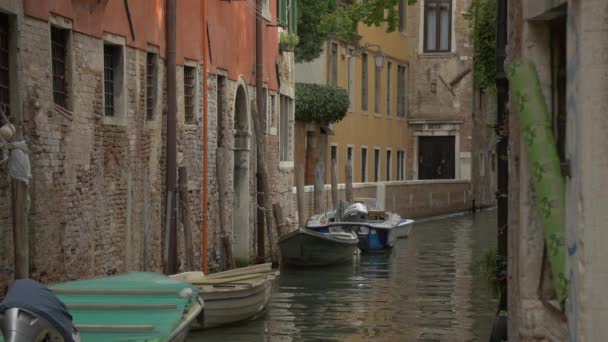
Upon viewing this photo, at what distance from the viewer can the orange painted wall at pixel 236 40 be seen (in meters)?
19.0

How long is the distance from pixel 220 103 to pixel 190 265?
13.6ft

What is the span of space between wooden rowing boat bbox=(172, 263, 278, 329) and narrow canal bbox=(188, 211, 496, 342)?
0.13 metres

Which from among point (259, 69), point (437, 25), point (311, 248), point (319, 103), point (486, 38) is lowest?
point (311, 248)

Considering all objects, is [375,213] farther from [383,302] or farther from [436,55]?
[436,55]

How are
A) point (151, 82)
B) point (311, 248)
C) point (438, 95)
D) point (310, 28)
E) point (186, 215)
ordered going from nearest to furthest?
point (186, 215)
point (151, 82)
point (311, 248)
point (310, 28)
point (438, 95)

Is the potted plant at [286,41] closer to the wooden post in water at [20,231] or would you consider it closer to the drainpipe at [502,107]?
the wooden post in water at [20,231]

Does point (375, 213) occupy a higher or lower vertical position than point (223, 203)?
lower

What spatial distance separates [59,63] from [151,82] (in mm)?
3343

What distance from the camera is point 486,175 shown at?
1834 inches

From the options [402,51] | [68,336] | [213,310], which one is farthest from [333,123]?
[68,336]

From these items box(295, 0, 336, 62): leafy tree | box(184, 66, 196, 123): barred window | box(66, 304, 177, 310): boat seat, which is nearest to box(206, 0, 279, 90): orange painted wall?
box(184, 66, 196, 123): barred window

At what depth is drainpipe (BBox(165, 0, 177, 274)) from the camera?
51.3 feet

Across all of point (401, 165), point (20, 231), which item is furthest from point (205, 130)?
point (401, 165)

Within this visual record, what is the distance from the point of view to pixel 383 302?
17109mm
